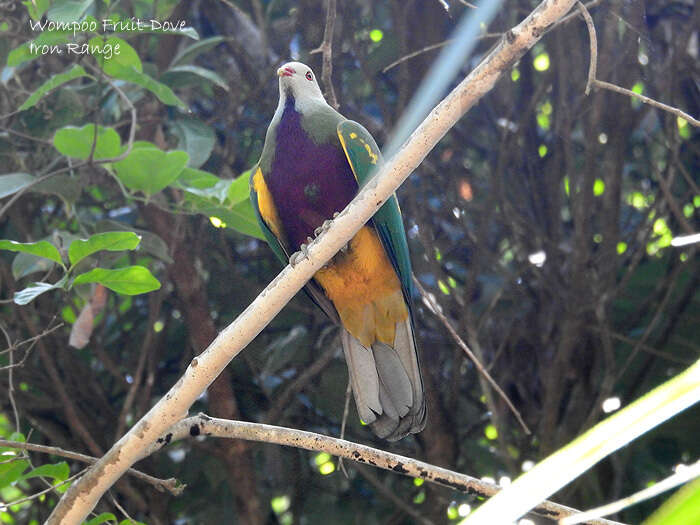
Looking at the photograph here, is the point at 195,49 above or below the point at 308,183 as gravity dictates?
above

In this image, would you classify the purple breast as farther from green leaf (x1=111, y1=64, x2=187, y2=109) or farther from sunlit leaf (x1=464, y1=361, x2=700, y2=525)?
sunlit leaf (x1=464, y1=361, x2=700, y2=525)

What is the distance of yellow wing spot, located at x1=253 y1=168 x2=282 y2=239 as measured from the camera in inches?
87.5

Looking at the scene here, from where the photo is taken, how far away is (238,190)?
84.7 inches

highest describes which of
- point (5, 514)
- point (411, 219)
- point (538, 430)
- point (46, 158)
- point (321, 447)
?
point (411, 219)

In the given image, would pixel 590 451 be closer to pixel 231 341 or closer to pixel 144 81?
pixel 231 341

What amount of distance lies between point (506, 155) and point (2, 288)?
5.61ft

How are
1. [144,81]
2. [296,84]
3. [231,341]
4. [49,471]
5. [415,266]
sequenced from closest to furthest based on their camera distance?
[231,341] → [49,471] → [144,81] → [296,84] → [415,266]

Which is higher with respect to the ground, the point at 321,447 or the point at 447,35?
the point at 447,35

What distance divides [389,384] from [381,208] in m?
0.45

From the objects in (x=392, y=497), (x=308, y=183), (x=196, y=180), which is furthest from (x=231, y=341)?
(x=392, y=497)

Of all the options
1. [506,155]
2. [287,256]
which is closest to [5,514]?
[287,256]

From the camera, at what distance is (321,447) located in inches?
57.6

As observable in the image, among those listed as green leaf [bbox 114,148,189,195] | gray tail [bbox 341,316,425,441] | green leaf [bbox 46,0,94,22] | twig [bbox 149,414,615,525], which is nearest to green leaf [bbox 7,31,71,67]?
green leaf [bbox 46,0,94,22]

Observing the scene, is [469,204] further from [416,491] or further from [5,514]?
[5,514]
